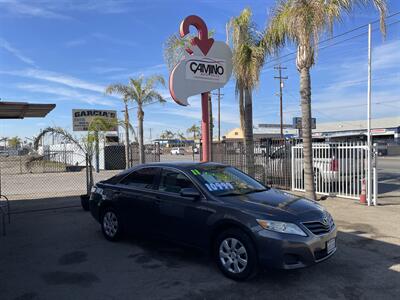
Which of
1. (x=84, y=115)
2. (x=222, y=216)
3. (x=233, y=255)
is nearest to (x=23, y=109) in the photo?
(x=222, y=216)

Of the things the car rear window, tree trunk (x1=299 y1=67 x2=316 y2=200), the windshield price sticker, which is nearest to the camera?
the windshield price sticker

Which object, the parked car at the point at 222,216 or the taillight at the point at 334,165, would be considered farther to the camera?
the taillight at the point at 334,165

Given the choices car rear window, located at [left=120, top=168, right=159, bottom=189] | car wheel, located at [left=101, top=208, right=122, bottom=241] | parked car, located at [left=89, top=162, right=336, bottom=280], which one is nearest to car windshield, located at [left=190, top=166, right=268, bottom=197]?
parked car, located at [left=89, top=162, right=336, bottom=280]

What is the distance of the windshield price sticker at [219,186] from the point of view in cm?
571

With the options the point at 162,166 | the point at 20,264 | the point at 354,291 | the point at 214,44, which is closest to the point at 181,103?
the point at 214,44

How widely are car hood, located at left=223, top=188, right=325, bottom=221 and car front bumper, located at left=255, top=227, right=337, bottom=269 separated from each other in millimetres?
268

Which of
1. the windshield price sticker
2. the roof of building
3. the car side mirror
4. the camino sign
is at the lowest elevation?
the car side mirror

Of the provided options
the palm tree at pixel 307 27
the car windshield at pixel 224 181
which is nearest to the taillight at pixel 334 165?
the palm tree at pixel 307 27

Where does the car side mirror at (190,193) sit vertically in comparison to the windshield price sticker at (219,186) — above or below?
below

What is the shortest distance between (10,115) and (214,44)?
20.4ft

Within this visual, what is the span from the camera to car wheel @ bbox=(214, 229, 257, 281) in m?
4.91

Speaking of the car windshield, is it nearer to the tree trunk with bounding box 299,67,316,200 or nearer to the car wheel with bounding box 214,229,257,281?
the car wheel with bounding box 214,229,257,281

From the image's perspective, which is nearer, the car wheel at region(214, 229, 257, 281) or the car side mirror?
the car wheel at region(214, 229, 257, 281)

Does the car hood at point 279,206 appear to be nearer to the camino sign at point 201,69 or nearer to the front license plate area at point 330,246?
the front license plate area at point 330,246
